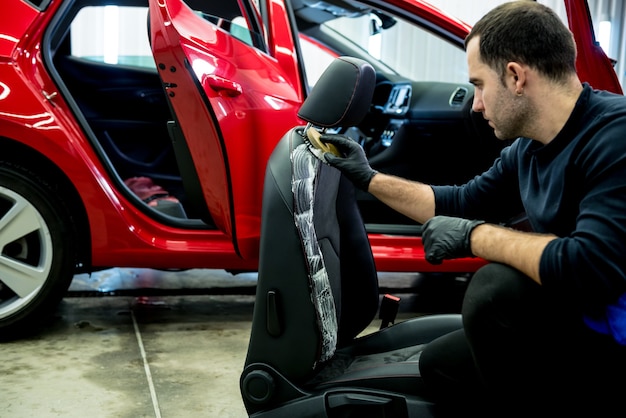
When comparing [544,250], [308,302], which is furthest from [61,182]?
[544,250]

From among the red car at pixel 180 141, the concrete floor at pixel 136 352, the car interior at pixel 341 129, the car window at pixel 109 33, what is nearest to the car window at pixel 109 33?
the car window at pixel 109 33

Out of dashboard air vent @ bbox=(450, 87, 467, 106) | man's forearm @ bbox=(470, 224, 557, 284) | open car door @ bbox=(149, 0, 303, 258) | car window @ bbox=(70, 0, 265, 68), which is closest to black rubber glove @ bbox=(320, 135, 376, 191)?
man's forearm @ bbox=(470, 224, 557, 284)

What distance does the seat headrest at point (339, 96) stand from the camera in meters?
1.84

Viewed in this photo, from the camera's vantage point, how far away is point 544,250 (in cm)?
148

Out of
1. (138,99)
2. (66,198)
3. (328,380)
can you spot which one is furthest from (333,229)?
(138,99)

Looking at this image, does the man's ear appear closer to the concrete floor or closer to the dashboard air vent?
the concrete floor

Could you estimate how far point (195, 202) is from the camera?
2922 millimetres

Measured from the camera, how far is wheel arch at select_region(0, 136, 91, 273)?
9.22 ft

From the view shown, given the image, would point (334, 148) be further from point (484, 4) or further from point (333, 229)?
point (484, 4)

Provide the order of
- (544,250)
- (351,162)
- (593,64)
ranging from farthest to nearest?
(593,64), (351,162), (544,250)

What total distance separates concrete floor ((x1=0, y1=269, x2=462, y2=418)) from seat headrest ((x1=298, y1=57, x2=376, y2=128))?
93 cm

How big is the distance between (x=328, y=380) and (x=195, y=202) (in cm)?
118

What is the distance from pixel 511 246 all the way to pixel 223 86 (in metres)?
1.38

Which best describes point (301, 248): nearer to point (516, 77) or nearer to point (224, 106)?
point (516, 77)
